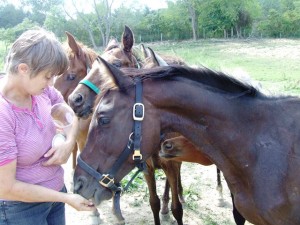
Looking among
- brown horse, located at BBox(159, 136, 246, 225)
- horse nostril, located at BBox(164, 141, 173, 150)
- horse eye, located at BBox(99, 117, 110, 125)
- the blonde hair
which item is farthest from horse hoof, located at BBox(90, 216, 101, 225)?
the blonde hair

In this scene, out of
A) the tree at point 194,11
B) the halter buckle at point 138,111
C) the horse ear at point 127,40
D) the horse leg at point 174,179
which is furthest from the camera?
the tree at point 194,11

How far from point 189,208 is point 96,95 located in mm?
2418

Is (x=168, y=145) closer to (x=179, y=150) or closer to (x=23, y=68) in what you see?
(x=179, y=150)

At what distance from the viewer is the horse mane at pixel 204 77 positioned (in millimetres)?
2354

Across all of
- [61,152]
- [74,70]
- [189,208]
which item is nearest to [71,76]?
[74,70]

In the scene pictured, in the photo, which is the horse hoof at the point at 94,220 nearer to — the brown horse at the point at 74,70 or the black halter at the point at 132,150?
the brown horse at the point at 74,70

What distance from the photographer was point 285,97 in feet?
8.47

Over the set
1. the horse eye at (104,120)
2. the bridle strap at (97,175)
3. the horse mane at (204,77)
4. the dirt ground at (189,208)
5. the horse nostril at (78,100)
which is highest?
the horse mane at (204,77)

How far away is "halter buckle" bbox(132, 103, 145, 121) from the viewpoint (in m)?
2.21

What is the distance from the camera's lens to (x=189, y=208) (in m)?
4.94

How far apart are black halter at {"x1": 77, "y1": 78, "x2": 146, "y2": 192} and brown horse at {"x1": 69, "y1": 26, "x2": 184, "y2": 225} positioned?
4.48ft

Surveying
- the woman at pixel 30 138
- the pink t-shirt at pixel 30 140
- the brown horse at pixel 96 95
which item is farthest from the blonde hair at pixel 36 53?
the brown horse at pixel 96 95

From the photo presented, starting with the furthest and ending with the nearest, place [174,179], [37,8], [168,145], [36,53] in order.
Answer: [37,8] < [174,179] < [168,145] < [36,53]

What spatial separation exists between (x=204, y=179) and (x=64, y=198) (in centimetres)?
410
